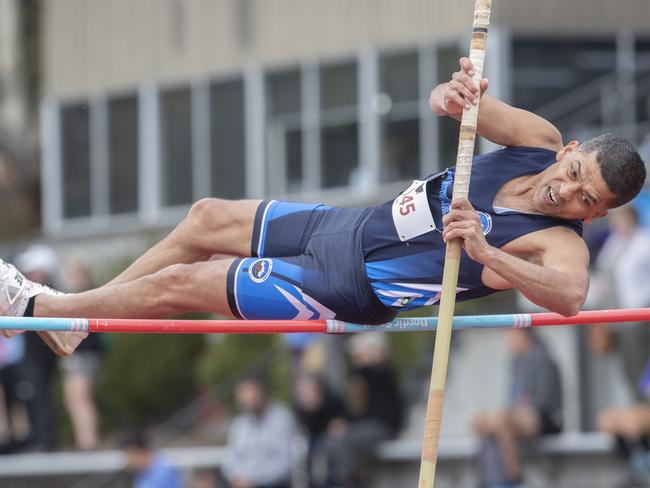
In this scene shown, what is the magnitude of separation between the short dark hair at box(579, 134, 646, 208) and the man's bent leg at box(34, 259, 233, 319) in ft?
5.81

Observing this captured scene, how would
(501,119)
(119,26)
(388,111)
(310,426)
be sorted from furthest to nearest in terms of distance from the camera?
(119,26) → (388,111) → (310,426) → (501,119)

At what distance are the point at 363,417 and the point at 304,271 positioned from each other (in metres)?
5.62

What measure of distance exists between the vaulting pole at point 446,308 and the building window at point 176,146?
48.8 feet

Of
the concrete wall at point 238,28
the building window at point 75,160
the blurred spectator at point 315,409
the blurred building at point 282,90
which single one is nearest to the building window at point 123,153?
the blurred building at point 282,90

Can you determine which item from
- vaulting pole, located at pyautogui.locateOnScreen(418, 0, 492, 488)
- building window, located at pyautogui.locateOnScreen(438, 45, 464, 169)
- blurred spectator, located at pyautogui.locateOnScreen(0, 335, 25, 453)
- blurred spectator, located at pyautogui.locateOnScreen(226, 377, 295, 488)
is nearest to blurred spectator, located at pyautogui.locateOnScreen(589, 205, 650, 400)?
blurred spectator, located at pyautogui.locateOnScreen(226, 377, 295, 488)

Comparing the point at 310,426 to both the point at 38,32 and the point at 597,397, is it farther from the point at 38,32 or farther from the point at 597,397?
the point at 38,32

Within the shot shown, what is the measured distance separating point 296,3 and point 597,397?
9.48 metres

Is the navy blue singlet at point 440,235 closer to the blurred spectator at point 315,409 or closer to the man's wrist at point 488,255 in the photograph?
the man's wrist at point 488,255

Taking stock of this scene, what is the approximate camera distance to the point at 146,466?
40.9 ft

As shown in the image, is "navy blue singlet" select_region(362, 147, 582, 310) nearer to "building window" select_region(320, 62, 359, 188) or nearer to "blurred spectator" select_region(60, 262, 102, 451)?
"blurred spectator" select_region(60, 262, 102, 451)

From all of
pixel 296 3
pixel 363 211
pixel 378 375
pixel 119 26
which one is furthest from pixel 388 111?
pixel 363 211

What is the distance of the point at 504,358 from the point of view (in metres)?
14.3

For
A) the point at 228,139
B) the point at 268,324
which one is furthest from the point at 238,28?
the point at 268,324

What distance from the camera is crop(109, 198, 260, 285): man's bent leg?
722 cm
